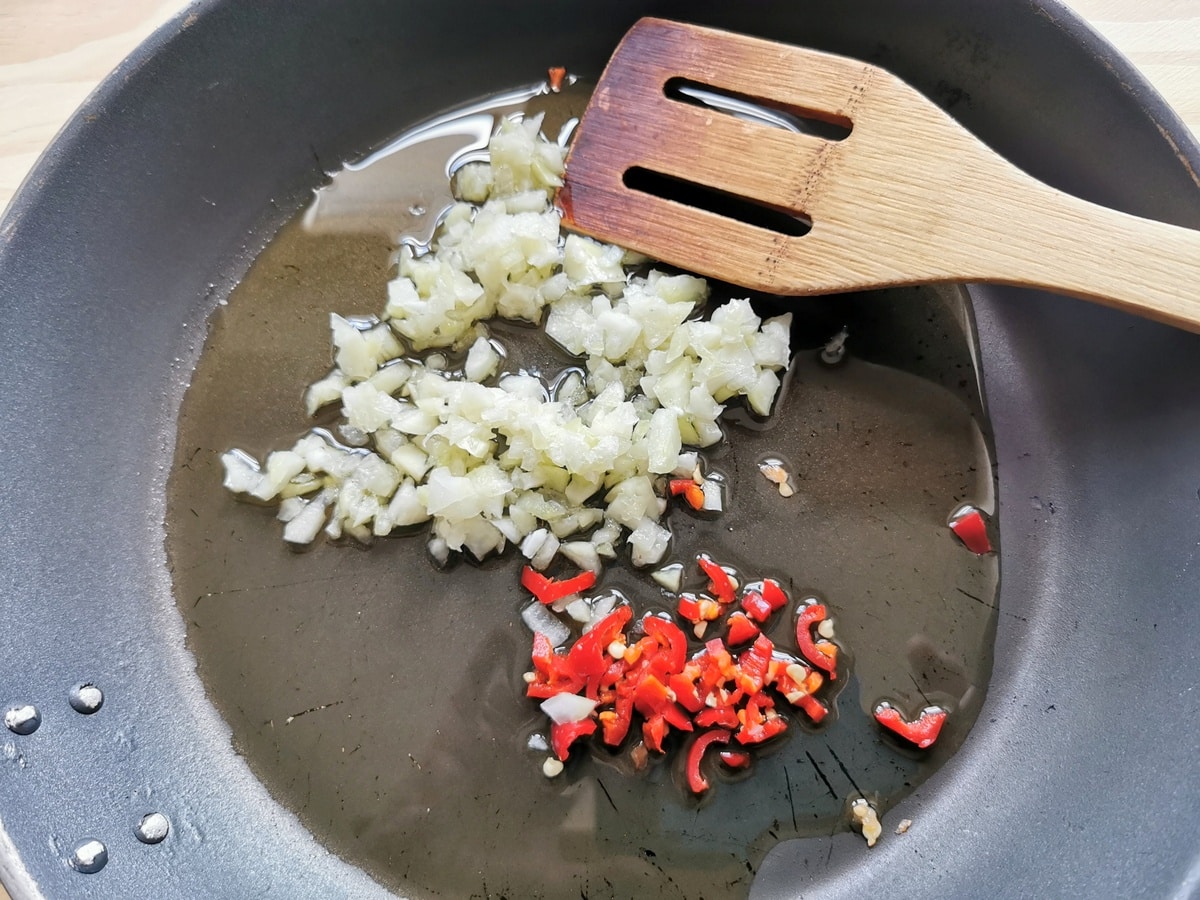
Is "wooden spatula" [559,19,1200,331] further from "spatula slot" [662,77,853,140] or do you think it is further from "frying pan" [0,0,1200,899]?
"frying pan" [0,0,1200,899]

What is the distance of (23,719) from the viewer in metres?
1.09

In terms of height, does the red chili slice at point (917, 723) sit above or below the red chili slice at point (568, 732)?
above

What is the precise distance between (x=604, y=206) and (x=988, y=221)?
2.01 feet

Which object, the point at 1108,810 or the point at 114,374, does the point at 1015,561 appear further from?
the point at 114,374

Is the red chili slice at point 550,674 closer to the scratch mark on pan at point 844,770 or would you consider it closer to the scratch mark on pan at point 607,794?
the scratch mark on pan at point 607,794

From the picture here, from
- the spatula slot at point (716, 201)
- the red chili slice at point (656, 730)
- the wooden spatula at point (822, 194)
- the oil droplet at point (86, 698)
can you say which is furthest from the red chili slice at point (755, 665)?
the oil droplet at point (86, 698)

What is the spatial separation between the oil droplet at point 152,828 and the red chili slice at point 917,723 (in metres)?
1.09

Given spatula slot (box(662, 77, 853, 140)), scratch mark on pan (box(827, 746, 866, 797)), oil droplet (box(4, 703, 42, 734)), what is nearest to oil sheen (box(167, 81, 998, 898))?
scratch mark on pan (box(827, 746, 866, 797))

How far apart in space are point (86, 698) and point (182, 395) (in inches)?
20.0

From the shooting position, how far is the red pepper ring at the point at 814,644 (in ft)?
3.82

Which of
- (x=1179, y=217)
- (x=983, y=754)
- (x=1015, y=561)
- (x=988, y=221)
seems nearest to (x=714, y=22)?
(x=988, y=221)

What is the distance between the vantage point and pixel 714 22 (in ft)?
4.53

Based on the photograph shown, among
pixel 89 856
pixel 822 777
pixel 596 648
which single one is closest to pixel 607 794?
pixel 596 648

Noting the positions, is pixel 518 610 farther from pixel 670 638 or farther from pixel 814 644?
pixel 814 644
